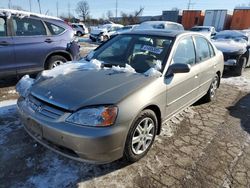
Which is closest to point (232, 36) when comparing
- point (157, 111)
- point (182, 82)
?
point (182, 82)

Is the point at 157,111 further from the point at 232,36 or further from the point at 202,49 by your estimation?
the point at 232,36

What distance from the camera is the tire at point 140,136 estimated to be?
2.69 meters

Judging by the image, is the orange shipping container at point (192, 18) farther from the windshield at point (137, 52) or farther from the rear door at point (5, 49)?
the windshield at point (137, 52)

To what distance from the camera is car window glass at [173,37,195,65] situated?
3.55m

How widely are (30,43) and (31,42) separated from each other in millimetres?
34

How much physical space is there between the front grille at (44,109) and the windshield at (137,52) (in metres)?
1.23

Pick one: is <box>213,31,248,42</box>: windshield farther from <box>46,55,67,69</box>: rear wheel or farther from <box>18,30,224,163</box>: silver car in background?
<box>46,55,67,69</box>: rear wheel

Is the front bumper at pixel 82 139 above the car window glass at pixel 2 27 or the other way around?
the other way around

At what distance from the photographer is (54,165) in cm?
283

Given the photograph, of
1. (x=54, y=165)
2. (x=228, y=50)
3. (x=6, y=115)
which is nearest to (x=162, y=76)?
(x=54, y=165)

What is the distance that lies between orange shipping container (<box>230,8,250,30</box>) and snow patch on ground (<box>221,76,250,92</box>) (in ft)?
91.2

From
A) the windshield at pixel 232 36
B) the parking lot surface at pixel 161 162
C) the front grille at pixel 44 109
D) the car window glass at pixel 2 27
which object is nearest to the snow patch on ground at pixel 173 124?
the parking lot surface at pixel 161 162

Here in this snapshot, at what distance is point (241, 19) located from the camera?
3216cm

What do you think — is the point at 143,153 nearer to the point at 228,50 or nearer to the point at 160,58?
the point at 160,58
